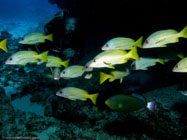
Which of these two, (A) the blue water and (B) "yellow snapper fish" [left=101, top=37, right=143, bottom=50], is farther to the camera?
(A) the blue water

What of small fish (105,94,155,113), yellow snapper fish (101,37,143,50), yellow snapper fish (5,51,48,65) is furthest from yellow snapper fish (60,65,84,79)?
small fish (105,94,155,113)

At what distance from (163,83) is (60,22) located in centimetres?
699

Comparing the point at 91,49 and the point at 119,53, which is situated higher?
the point at 119,53

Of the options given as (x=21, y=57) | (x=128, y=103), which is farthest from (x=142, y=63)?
(x=21, y=57)

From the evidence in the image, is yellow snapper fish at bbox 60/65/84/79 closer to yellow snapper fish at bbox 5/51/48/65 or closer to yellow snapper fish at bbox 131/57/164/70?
yellow snapper fish at bbox 5/51/48/65

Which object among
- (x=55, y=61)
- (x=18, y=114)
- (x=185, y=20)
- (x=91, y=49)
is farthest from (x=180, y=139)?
(x=91, y=49)

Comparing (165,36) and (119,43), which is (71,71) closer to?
(119,43)

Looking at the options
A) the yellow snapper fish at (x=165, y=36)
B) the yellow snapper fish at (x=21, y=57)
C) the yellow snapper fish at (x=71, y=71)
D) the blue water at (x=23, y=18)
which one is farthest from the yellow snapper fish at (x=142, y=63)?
the blue water at (x=23, y=18)

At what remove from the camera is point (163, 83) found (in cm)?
690

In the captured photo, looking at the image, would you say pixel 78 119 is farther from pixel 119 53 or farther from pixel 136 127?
pixel 119 53

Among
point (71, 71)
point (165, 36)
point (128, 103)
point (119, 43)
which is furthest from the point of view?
point (71, 71)

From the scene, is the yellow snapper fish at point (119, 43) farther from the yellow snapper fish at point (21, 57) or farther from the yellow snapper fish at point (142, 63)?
the yellow snapper fish at point (21, 57)

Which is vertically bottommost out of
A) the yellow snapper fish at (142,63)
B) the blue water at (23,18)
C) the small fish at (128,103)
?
the small fish at (128,103)

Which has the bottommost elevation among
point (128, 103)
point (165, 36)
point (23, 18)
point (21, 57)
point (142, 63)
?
point (128, 103)
